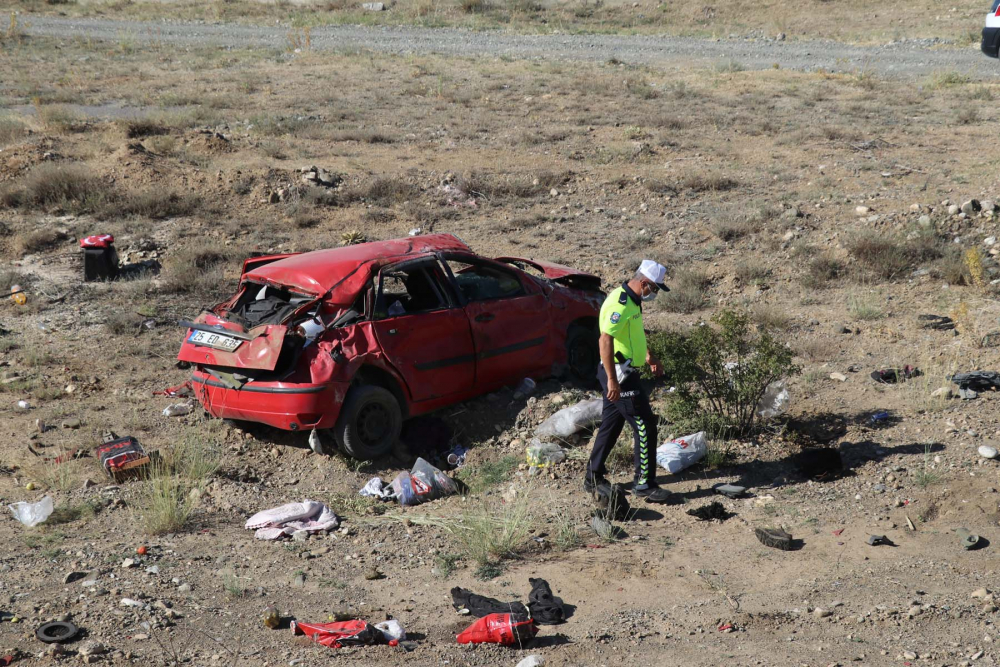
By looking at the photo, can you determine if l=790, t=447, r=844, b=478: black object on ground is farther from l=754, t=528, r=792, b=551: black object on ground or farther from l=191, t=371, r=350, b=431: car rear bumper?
l=191, t=371, r=350, b=431: car rear bumper

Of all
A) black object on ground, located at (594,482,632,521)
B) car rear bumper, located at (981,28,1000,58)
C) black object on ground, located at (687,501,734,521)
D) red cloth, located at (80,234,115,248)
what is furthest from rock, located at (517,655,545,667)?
car rear bumper, located at (981,28,1000,58)

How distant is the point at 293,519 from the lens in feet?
21.9

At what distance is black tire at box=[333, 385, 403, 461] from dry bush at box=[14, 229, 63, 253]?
745 centimetres

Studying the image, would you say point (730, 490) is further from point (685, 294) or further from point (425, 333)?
point (685, 294)

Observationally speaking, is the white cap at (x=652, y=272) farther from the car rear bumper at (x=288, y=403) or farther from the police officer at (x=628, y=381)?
the car rear bumper at (x=288, y=403)

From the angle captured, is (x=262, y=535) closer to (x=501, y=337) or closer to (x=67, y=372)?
(x=501, y=337)

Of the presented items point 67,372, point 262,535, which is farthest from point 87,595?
point 67,372

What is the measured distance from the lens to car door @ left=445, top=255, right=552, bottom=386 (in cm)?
821

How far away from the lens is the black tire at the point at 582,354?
906 centimetres

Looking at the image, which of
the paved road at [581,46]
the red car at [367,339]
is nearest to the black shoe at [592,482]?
the red car at [367,339]

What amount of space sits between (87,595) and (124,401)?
11.8ft

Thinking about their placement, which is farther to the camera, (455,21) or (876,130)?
(455,21)

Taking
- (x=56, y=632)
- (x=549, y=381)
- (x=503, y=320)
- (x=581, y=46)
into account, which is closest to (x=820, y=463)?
(x=549, y=381)

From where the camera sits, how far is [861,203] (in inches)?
541
